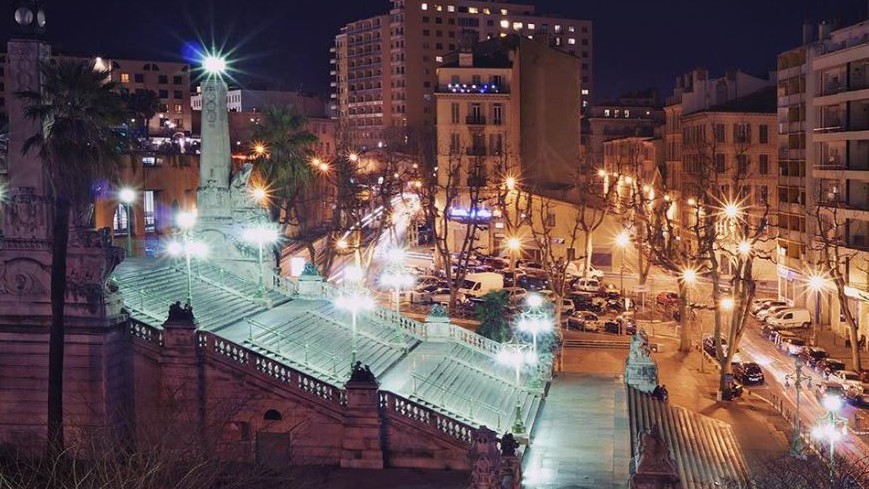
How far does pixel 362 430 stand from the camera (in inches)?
1256

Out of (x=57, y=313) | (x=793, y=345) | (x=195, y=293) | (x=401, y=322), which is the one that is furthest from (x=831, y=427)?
(x=793, y=345)

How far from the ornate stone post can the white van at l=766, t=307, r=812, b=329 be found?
39.5 m

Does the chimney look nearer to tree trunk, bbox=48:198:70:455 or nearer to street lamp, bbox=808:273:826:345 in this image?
street lamp, bbox=808:273:826:345

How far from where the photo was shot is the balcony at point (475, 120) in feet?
306

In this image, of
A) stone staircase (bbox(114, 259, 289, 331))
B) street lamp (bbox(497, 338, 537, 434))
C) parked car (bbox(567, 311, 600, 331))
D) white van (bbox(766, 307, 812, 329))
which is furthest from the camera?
white van (bbox(766, 307, 812, 329))

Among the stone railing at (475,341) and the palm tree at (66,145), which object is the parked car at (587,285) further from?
the palm tree at (66,145)

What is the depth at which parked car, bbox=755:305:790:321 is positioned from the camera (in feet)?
216

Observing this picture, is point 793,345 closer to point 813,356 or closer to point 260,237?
point 813,356

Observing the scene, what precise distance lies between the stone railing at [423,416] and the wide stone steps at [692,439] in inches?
196

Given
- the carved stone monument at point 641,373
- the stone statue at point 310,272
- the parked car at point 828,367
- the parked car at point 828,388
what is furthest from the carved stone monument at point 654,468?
the parked car at point 828,367

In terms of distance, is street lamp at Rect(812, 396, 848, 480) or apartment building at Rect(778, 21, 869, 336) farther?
apartment building at Rect(778, 21, 869, 336)

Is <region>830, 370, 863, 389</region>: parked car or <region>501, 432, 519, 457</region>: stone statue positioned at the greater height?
<region>501, 432, 519, 457</region>: stone statue

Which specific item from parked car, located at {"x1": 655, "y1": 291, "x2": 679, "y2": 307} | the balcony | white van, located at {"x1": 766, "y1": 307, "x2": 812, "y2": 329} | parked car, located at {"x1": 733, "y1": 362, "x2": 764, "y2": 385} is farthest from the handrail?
the balcony

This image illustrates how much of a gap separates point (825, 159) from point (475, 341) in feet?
111
